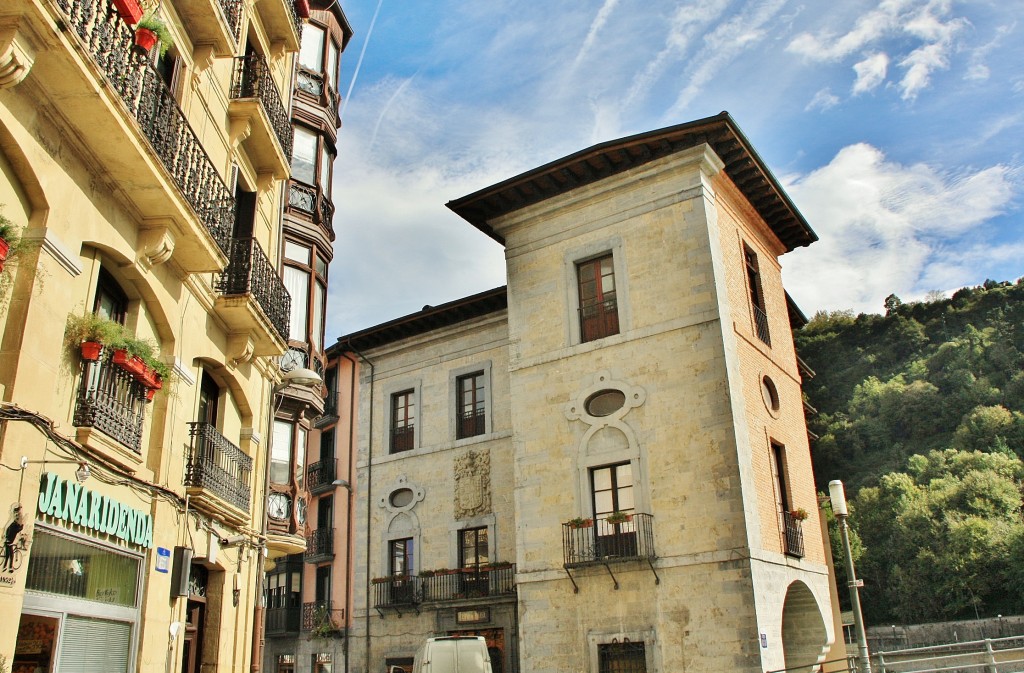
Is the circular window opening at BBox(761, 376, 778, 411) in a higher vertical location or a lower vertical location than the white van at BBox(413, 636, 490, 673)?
higher

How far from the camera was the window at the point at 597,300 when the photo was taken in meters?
21.1

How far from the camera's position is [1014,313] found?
7319cm

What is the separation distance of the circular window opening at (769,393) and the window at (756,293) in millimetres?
1137

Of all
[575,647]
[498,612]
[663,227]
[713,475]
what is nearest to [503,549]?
[498,612]

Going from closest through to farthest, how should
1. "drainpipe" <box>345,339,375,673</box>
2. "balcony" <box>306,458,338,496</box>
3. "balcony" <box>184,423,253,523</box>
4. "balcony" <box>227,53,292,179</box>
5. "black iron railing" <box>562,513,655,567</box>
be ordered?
1. "balcony" <box>184,423,253,523</box>
2. "balcony" <box>227,53,292,179</box>
3. "black iron railing" <box>562,513,655,567</box>
4. "drainpipe" <box>345,339,375,673</box>
5. "balcony" <box>306,458,338,496</box>

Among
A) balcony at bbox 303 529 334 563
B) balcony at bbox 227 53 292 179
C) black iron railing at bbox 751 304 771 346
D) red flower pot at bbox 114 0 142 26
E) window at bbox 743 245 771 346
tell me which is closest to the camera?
red flower pot at bbox 114 0 142 26

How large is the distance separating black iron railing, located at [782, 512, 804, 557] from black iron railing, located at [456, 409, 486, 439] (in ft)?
30.7

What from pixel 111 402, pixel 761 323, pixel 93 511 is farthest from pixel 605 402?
pixel 93 511

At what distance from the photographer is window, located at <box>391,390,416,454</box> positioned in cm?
2702

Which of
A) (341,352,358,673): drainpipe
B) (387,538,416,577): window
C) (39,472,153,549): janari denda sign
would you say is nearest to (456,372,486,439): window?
(387,538,416,577): window

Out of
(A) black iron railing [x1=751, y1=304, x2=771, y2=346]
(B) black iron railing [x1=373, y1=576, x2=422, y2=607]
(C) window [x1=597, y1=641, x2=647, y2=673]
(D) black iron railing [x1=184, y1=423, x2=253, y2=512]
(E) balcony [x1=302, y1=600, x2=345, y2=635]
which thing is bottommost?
(C) window [x1=597, y1=641, x2=647, y2=673]

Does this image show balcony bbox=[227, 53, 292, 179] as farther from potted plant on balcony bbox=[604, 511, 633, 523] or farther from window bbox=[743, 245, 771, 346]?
window bbox=[743, 245, 771, 346]

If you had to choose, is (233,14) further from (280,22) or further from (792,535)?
(792,535)

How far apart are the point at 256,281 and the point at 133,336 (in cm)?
317
